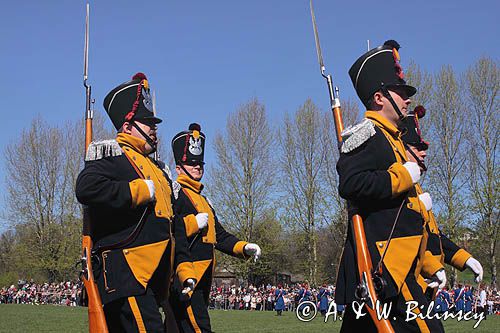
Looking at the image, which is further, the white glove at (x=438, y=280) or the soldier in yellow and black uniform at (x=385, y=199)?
the white glove at (x=438, y=280)

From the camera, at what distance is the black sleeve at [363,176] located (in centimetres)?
443

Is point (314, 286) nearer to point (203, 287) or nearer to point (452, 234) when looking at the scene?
point (452, 234)

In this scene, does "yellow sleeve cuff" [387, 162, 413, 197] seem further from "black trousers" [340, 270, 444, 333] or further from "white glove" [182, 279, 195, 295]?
"white glove" [182, 279, 195, 295]

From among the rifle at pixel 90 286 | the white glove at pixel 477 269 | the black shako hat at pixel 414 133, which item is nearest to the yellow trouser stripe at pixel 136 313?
the rifle at pixel 90 286

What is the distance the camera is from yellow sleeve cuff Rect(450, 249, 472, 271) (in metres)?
6.09

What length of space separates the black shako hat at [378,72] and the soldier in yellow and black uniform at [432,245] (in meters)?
0.40

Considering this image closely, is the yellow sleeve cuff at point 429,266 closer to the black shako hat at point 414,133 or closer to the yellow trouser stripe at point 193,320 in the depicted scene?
the black shako hat at point 414,133

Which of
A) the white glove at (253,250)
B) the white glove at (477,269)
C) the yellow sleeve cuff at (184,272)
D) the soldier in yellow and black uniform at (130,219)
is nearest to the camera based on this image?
the soldier in yellow and black uniform at (130,219)

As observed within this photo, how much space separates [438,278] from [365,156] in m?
1.45

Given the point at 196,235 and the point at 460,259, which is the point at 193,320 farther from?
the point at 460,259

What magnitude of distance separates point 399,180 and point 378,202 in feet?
0.74

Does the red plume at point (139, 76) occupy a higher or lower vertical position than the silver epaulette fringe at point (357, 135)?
higher

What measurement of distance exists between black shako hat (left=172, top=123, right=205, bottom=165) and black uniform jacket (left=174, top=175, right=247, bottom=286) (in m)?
0.27

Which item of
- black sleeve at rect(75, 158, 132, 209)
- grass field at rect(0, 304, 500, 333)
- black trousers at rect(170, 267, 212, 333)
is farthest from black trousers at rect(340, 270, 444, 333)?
grass field at rect(0, 304, 500, 333)
